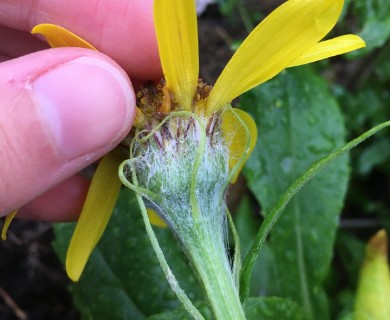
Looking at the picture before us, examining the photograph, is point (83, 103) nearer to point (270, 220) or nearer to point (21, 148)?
point (21, 148)

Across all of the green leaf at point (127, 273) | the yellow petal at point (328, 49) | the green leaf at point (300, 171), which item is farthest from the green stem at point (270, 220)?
the green leaf at point (300, 171)

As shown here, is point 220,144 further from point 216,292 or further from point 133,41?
point 133,41

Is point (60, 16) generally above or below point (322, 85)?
above

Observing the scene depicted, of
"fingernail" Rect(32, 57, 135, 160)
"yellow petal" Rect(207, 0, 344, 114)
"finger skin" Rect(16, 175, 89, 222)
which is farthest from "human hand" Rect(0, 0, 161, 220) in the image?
"finger skin" Rect(16, 175, 89, 222)

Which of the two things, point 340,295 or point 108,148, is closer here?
point 108,148

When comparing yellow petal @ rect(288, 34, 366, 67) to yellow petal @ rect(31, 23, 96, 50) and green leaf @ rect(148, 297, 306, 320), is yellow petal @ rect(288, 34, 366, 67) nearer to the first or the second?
yellow petal @ rect(31, 23, 96, 50)

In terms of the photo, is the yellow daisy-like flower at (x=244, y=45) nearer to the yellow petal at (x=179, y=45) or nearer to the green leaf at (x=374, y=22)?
the yellow petal at (x=179, y=45)

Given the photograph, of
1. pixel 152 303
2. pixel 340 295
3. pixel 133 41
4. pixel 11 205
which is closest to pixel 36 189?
pixel 11 205

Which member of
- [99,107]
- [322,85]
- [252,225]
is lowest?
[252,225]
